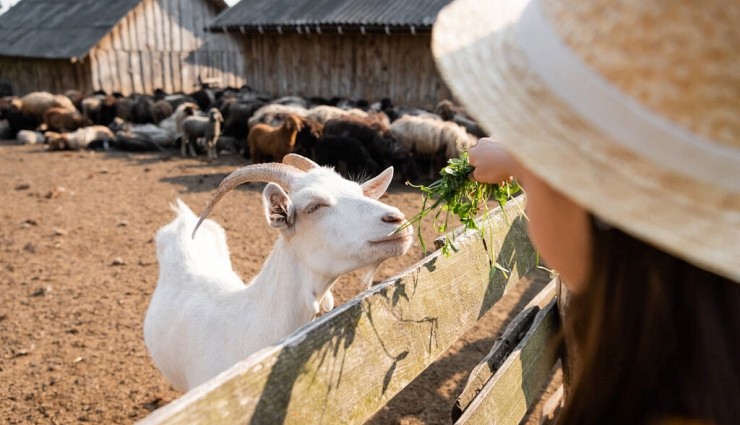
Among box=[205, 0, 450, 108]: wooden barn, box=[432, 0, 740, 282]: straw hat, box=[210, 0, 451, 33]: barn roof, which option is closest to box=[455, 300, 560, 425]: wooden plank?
box=[432, 0, 740, 282]: straw hat

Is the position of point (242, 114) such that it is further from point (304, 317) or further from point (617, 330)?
point (617, 330)

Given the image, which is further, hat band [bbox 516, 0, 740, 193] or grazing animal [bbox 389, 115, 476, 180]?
grazing animal [bbox 389, 115, 476, 180]

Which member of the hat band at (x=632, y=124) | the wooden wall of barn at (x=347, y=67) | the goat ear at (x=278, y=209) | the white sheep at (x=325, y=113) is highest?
the hat band at (x=632, y=124)

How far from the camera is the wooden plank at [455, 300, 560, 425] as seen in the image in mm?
2004

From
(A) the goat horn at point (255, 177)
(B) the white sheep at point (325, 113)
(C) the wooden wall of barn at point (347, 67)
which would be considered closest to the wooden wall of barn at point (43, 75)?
(C) the wooden wall of barn at point (347, 67)

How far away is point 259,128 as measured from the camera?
41.3 feet

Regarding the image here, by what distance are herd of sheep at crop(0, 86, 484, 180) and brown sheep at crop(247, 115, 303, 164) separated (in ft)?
0.08

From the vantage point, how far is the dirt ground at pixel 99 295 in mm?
3922

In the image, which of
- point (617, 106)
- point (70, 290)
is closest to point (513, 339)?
point (617, 106)

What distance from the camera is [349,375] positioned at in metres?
1.51

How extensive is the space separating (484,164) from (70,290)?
547 centimetres

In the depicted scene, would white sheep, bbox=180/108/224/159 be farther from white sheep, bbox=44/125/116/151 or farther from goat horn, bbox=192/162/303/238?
goat horn, bbox=192/162/303/238

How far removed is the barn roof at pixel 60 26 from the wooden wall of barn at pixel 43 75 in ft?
1.91

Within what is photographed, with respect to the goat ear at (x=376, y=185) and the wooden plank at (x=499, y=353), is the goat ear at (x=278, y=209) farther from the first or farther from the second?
the wooden plank at (x=499, y=353)
